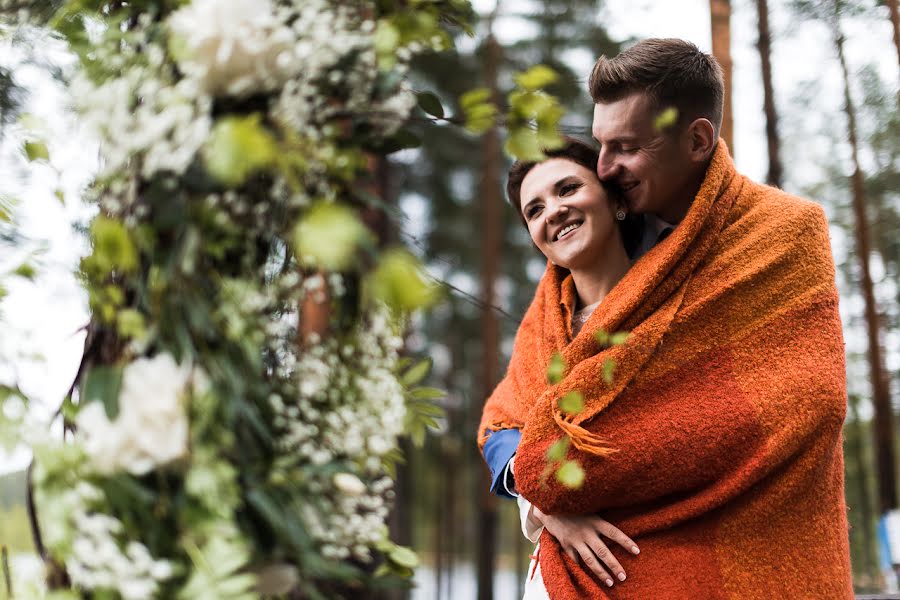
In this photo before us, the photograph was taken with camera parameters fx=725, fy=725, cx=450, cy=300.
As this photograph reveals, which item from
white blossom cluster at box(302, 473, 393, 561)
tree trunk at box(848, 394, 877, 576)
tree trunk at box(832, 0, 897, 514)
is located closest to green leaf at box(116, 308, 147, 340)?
white blossom cluster at box(302, 473, 393, 561)

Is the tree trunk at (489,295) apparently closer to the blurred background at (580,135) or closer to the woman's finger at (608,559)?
the blurred background at (580,135)

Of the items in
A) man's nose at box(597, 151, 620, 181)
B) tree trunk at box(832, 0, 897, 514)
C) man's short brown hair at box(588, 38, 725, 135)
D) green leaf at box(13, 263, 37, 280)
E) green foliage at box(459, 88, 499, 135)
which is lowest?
tree trunk at box(832, 0, 897, 514)

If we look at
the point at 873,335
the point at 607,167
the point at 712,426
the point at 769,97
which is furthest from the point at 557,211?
the point at 873,335

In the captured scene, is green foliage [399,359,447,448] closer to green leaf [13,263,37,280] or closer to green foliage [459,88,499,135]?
green foliage [459,88,499,135]

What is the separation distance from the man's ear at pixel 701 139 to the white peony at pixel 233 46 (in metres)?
1.08

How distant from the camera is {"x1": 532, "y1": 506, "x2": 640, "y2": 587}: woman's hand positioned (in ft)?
4.72

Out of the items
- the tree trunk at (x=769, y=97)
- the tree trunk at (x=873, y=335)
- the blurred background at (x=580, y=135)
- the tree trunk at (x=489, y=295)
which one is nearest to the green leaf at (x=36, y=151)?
the blurred background at (x=580, y=135)

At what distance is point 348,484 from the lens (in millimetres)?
860

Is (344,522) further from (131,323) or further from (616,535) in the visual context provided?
(616,535)

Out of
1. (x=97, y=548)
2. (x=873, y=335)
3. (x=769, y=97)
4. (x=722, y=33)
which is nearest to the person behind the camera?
(x=97, y=548)

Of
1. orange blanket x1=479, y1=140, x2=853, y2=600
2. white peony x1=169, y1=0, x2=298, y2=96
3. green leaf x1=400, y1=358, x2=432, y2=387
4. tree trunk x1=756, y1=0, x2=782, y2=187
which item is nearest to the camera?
white peony x1=169, y1=0, x2=298, y2=96

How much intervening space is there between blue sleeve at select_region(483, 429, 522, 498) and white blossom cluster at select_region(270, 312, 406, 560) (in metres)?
0.69

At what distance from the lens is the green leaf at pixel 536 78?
0.87 meters

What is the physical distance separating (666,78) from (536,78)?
2.70 feet
